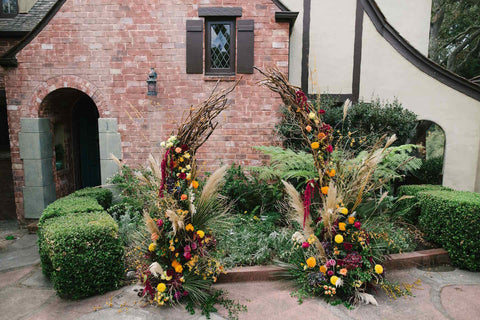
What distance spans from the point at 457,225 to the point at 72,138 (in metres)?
8.29

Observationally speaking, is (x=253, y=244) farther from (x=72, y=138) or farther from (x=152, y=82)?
(x=72, y=138)

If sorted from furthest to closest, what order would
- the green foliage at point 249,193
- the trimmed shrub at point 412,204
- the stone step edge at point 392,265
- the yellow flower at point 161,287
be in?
the green foliage at point 249,193 → the trimmed shrub at point 412,204 → the stone step edge at point 392,265 → the yellow flower at point 161,287

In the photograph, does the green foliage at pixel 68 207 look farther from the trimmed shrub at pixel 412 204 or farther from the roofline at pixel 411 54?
the roofline at pixel 411 54

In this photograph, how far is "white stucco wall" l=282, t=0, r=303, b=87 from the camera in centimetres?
736

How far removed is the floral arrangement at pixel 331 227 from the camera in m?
3.61

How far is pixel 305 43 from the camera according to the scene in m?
7.39

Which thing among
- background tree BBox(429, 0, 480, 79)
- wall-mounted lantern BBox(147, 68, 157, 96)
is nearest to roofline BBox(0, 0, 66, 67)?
wall-mounted lantern BBox(147, 68, 157, 96)

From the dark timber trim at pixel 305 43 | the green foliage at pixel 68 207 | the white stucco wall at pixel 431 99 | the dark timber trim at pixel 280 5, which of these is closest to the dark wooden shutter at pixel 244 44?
the dark timber trim at pixel 280 5

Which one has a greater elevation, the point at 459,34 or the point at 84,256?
the point at 459,34

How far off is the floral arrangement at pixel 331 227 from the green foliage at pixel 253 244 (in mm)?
545

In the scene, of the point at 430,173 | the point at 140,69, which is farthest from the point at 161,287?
the point at 430,173

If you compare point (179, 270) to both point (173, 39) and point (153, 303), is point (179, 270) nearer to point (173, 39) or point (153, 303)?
point (153, 303)

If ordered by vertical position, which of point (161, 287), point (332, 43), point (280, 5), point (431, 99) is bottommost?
point (161, 287)

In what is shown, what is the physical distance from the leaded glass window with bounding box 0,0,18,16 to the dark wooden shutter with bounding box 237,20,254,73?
6.17 metres
